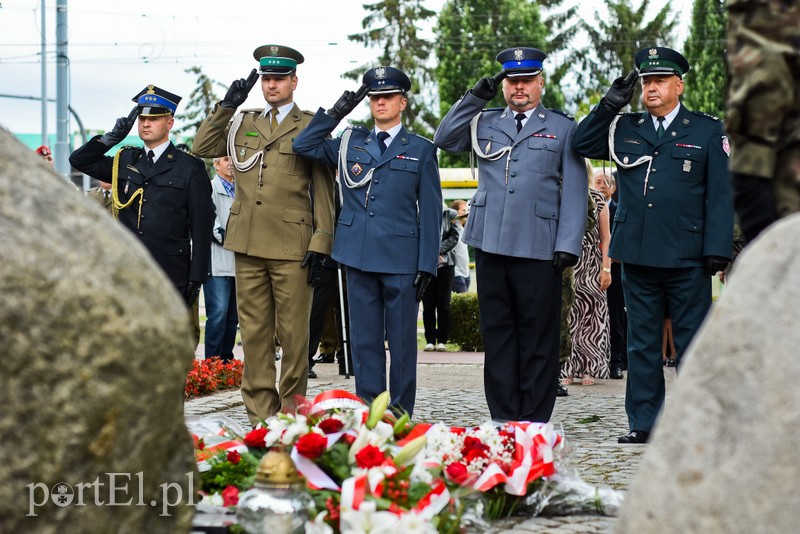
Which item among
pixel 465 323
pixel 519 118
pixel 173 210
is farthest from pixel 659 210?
pixel 465 323

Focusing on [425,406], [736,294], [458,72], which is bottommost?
[425,406]

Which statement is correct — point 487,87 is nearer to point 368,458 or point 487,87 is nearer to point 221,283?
point 368,458

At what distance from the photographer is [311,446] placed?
4230 millimetres

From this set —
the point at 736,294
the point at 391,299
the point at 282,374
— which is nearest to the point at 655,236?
the point at 391,299

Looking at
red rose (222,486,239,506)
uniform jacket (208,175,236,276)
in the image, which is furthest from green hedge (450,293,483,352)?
red rose (222,486,239,506)

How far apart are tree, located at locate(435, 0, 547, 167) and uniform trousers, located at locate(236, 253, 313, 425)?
138 feet

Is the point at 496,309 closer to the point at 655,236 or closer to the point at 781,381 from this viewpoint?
the point at 655,236

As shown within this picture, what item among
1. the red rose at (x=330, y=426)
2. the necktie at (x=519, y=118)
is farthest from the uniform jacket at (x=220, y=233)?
the red rose at (x=330, y=426)

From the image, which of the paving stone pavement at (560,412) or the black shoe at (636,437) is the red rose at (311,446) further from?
the black shoe at (636,437)

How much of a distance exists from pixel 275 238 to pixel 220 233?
4327 mm

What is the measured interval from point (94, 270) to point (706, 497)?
1.45 meters

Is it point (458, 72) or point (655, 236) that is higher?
point (458, 72)

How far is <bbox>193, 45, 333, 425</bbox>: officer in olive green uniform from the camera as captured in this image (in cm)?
704

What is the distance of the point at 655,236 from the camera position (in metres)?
6.43
